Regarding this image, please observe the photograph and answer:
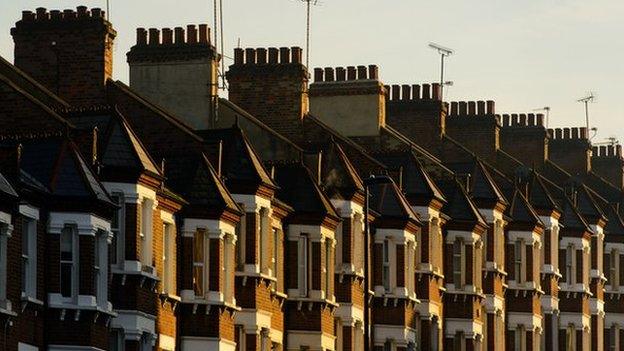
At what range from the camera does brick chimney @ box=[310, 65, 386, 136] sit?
98438 millimetres

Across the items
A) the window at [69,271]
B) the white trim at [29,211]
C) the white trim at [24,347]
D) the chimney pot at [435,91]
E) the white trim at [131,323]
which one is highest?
the chimney pot at [435,91]

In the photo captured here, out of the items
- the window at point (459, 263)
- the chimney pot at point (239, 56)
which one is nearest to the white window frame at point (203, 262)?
the chimney pot at point (239, 56)

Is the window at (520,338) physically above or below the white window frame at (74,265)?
above

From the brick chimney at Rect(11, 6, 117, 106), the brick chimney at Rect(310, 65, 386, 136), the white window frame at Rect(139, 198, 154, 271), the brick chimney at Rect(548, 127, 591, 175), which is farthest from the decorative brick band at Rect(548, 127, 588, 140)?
the white window frame at Rect(139, 198, 154, 271)

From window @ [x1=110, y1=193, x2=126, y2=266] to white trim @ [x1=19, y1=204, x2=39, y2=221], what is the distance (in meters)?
5.06

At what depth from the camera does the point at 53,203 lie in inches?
2539

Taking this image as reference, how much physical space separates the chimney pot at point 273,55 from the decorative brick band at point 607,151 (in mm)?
41967

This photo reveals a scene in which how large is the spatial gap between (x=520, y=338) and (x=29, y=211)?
43.6 meters

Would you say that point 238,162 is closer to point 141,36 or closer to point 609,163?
point 141,36

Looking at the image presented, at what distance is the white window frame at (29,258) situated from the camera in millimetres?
63062

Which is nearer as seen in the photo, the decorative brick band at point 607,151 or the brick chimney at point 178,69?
the brick chimney at point 178,69

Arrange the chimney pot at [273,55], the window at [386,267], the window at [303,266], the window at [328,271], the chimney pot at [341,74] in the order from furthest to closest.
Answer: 1. the chimney pot at [341,74]
2. the chimney pot at [273,55]
3. the window at [386,267]
4. the window at [328,271]
5. the window at [303,266]

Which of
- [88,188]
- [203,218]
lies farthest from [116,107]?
[88,188]

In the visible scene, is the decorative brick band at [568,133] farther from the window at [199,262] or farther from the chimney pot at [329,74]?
the window at [199,262]
